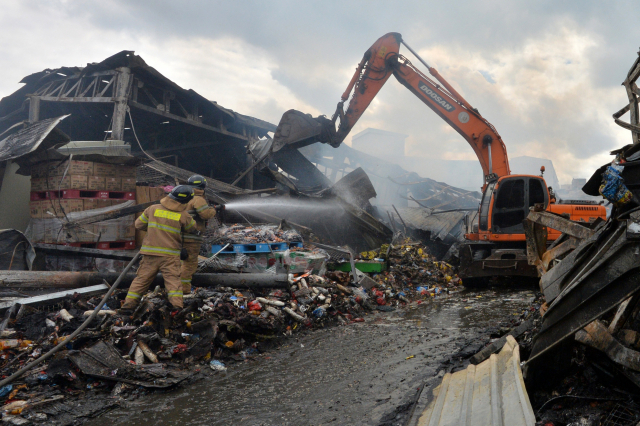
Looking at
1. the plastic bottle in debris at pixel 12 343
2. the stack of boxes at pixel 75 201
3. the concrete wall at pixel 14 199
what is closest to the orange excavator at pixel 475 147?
the stack of boxes at pixel 75 201

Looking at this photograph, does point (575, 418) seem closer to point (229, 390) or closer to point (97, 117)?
point (229, 390)

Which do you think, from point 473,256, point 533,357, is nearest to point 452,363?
point 533,357

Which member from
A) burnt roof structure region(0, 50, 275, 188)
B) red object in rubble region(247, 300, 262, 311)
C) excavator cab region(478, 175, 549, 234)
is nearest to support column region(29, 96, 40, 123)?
burnt roof structure region(0, 50, 275, 188)

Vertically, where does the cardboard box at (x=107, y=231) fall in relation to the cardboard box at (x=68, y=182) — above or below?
below

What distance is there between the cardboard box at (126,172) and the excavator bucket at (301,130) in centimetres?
310

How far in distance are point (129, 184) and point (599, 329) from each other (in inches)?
305

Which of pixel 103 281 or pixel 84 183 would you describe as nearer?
pixel 103 281

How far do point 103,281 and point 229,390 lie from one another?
3.10 m

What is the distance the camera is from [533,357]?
2.39m

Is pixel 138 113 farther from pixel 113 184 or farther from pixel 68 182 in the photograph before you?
pixel 68 182

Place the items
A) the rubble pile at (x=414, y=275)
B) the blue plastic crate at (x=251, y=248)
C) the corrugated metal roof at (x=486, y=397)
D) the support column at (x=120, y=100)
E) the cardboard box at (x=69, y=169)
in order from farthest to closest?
the support column at (x=120, y=100) → the rubble pile at (x=414, y=275) → the cardboard box at (x=69, y=169) → the blue plastic crate at (x=251, y=248) → the corrugated metal roof at (x=486, y=397)

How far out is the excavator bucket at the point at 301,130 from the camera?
9.11 meters

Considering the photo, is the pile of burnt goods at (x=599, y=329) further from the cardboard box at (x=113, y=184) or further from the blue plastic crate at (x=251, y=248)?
the cardboard box at (x=113, y=184)

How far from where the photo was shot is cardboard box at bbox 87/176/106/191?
23.5ft
